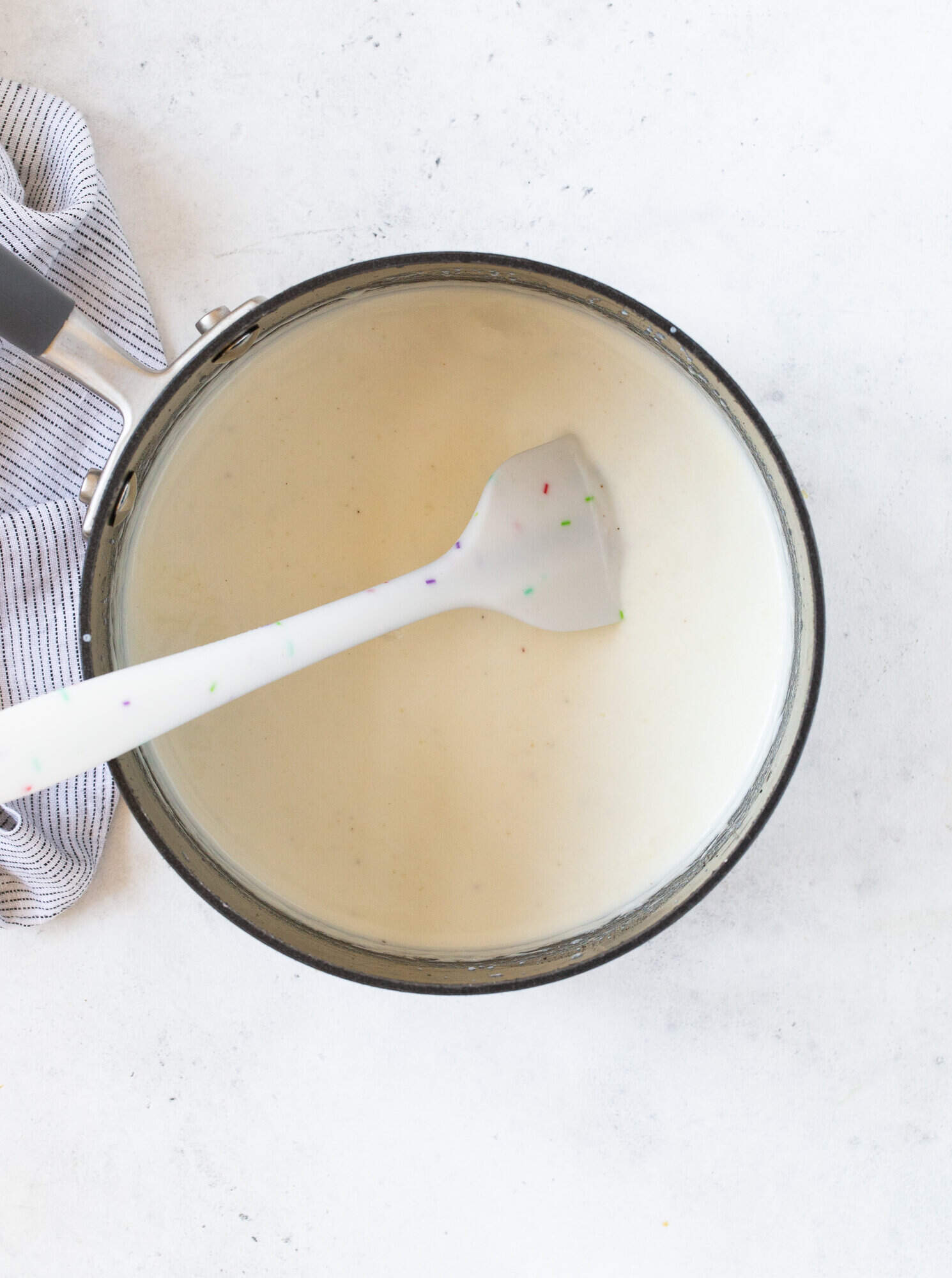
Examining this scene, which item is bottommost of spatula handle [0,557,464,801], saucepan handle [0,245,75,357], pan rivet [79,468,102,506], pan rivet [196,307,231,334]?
spatula handle [0,557,464,801]

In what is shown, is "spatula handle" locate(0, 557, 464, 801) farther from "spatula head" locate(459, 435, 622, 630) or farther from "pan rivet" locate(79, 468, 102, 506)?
"pan rivet" locate(79, 468, 102, 506)

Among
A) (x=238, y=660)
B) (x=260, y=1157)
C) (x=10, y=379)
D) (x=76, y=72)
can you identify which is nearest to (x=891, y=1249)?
(x=260, y=1157)

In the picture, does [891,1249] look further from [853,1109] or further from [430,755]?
[430,755]

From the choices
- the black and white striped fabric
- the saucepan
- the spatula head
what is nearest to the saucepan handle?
the saucepan

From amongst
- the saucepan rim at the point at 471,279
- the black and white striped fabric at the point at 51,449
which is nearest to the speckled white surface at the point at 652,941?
the black and white striped fabric at the point at 51,449

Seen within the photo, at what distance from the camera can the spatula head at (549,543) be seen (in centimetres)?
52

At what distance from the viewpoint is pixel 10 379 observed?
0.56 m

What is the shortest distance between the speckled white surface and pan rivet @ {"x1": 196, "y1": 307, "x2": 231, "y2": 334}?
0.07 m

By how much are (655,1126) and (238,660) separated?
0.39 metres

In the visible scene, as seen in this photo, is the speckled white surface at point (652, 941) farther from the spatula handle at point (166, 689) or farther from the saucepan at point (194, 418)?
the spatula handle at point (166, 689)

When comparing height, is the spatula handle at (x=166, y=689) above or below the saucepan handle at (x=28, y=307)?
below

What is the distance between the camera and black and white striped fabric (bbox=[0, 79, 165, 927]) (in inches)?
22.1

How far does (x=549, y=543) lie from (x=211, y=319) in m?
0.21

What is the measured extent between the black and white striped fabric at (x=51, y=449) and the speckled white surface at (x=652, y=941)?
0.02 m
